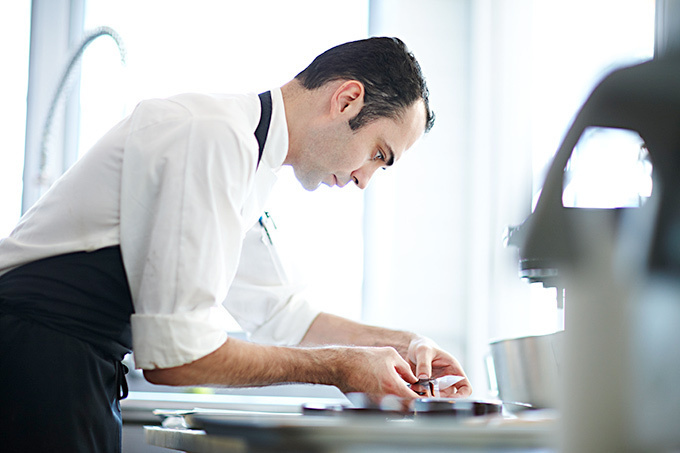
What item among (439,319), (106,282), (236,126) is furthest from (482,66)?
(106,282)

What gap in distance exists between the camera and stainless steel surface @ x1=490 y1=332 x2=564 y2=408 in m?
0.90

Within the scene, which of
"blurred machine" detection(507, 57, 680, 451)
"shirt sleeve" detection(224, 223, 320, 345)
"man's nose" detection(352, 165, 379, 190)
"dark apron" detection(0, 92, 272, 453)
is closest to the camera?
"blurred machine" detection(507, 57, 680, 451)

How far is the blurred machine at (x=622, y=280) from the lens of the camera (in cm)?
33

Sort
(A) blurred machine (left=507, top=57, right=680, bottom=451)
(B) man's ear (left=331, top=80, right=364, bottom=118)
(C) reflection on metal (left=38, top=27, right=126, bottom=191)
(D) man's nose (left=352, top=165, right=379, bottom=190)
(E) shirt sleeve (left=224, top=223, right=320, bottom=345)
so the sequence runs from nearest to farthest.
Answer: (A) blurred machine (left=507, top=57, right=680, bottom=451), (B) man's ear (left=331, top=80, right=364, bottom=118), (D) man's nose (left=352, top=165, right=379, bottom=190), (E) shirt sleeve (left=224, top=223, right=320, bottom=345), (C) reflection on metal (left=38, top=27, right=126, bottom=191)

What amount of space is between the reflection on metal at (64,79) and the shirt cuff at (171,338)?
1.37 meters

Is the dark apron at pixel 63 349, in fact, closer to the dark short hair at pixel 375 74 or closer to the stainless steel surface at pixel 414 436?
the dark short hair at pixel 375 74

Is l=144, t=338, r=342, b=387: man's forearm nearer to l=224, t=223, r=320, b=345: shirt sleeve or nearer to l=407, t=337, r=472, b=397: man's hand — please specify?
l=407, t=337, r=472, b=397: man's hand

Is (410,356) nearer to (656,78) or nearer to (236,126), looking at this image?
(236,126)

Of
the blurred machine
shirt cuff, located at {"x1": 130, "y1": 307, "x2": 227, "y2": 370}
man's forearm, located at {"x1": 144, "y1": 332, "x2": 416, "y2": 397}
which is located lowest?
man's forearm, located at {"x1": 144, "y1": 332, "x2": 416, "y2": 397}

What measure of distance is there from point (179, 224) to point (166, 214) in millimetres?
26

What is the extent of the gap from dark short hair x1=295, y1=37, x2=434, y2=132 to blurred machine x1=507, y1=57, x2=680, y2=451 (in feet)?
3.34

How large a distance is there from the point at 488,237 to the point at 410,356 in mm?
845

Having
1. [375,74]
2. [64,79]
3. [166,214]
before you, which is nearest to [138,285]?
[166,214]

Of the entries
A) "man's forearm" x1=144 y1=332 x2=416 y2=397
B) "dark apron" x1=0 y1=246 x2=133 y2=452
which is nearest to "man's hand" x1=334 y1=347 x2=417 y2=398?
"man's forearm" x1=144 y1=332 x2=416 y2=397
